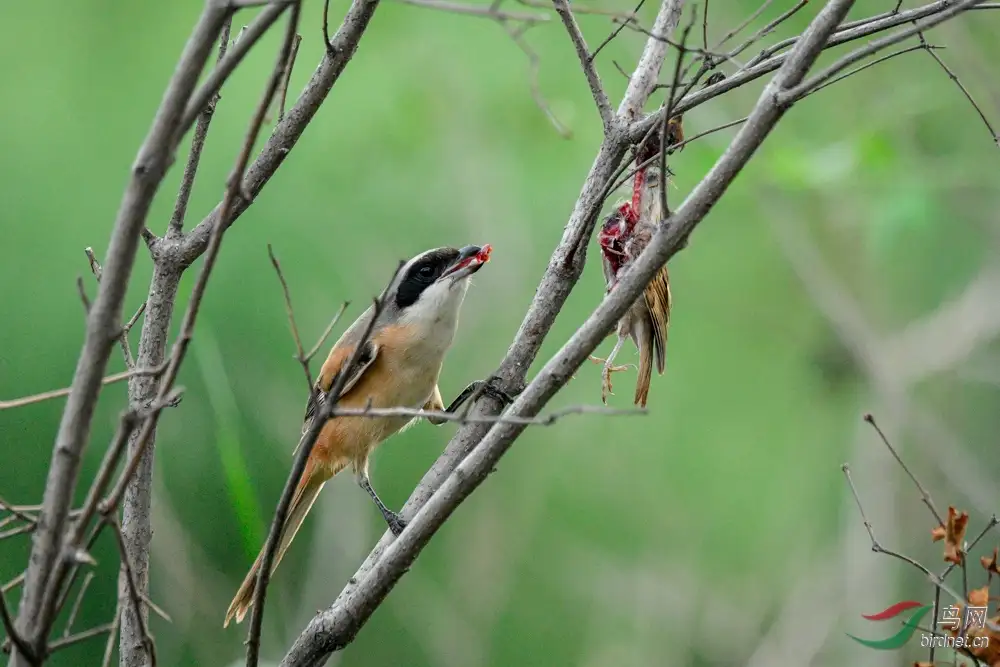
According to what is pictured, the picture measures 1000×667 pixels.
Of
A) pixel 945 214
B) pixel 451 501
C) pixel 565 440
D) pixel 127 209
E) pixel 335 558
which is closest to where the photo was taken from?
pixel 127 209

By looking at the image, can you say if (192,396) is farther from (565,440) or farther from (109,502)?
(109,502)

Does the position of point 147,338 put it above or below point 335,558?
above

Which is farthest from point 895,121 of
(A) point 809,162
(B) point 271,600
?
(B) point 271,600

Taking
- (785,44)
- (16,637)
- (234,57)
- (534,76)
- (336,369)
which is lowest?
(16,637)

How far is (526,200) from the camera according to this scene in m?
2.87

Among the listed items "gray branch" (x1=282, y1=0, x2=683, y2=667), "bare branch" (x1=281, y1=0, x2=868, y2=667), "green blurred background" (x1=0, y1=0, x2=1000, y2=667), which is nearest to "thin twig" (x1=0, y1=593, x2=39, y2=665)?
"bare branch" (x1=281, y1=0, x2=868, y2=667)

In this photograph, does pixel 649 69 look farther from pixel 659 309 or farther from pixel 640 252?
pixel 659 309

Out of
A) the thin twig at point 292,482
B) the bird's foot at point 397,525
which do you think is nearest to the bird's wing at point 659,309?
the bird's foot at point 397,525

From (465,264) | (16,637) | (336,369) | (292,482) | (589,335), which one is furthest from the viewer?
(336,369)

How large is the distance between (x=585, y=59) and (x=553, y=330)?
5.69 feet

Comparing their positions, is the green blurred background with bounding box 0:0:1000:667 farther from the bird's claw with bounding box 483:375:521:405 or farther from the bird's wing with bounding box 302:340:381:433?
the bird's claw with bounding box 483:375:521:405

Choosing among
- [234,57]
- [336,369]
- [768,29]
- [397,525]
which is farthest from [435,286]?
[234,57]

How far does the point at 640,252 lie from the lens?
142 centimetres

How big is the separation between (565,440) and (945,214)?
1.47 metres
